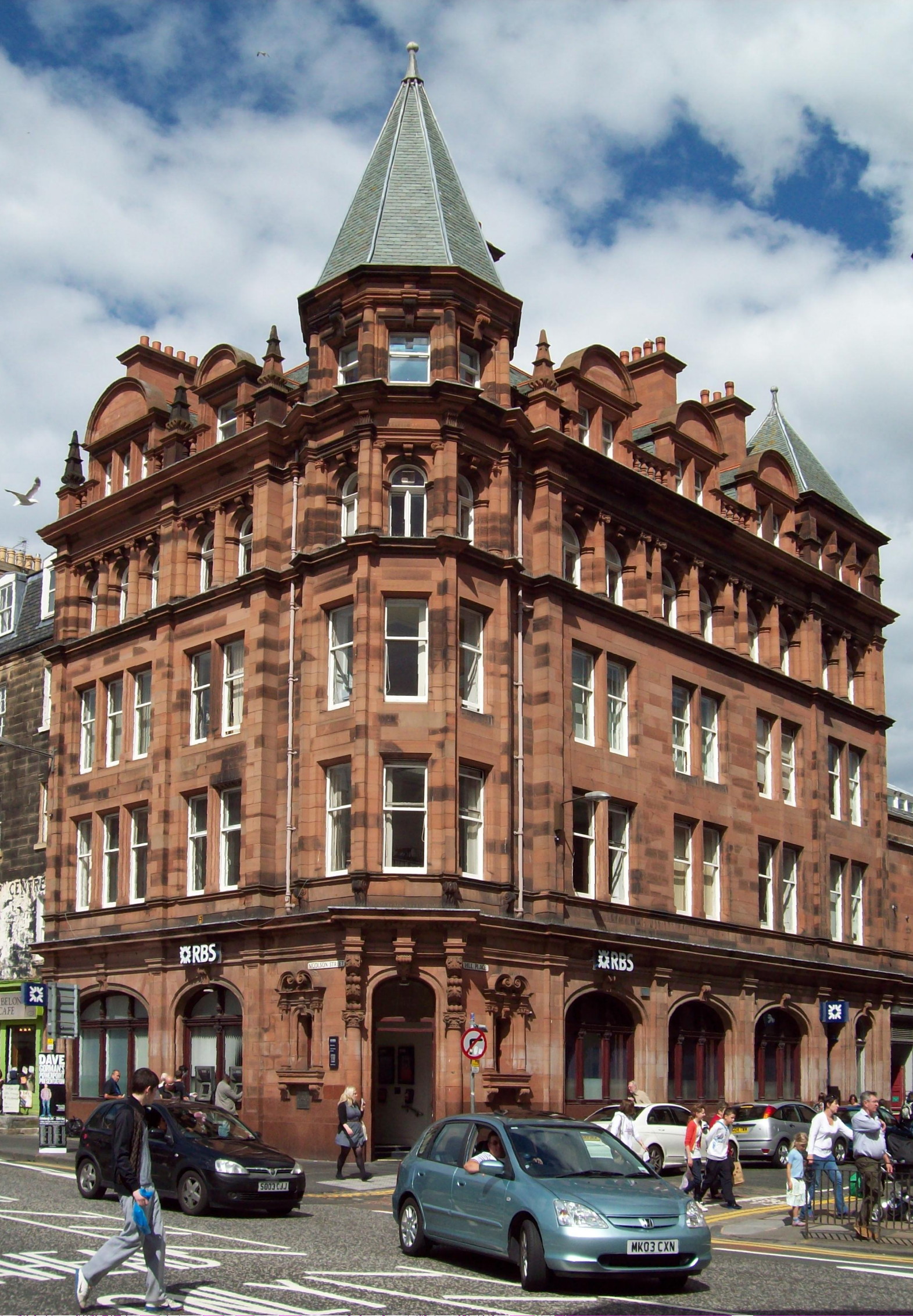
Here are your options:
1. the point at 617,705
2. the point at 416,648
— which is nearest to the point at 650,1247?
the point at 416,648

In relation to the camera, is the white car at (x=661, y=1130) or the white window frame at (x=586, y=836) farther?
the white window frame at (x=586, y=836)

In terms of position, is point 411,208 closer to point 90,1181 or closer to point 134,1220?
point 90,1181

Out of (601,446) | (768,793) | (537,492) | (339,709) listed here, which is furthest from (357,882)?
(768,793)

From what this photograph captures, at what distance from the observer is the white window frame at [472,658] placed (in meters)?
34.9

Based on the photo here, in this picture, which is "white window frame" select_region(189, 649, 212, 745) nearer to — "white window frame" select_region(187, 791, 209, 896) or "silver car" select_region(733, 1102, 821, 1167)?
"white window frame" select_region(187, 791, 209, 896)

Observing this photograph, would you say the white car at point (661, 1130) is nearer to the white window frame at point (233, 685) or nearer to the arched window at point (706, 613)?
the white window frame at point (233, 685)

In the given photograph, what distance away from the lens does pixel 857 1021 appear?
48406 millimetres

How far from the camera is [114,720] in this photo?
42594 millimetres

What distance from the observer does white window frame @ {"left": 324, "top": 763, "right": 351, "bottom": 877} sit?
33969 mm

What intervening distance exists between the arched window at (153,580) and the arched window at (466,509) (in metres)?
10.1

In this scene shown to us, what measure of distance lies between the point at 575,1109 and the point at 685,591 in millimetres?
15019

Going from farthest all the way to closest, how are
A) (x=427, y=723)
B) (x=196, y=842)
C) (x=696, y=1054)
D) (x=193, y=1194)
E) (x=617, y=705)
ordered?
(x=696, y=1054) < (x=617, y=705) < (x=196, y=842) < (x=427, y=723) < (x=193, y=1194)

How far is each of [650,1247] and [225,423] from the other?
96.9 ft

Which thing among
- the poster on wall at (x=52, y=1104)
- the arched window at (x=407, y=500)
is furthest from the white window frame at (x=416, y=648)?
the poster on wall at (x=52, y=1104)
